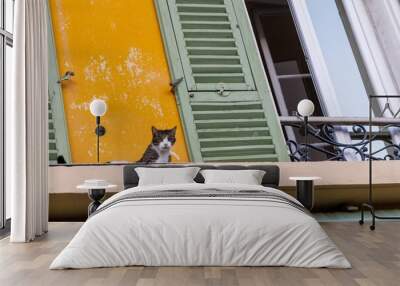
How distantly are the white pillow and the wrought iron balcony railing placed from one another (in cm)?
69

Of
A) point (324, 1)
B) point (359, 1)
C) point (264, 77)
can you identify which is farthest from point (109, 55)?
point (359, 1)

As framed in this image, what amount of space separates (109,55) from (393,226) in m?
3.37

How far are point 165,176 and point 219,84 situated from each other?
3.79 ft

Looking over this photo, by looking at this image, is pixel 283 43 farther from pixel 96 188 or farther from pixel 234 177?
pixel 96 188

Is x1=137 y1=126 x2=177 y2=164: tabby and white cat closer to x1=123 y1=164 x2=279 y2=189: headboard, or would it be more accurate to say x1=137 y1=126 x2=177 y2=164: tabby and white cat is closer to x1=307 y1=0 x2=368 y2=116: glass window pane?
x1=123 y1=164 x2=279 y2=189: headboard

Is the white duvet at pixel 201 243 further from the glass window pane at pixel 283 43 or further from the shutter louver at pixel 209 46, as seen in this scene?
the glass window pane at pixel 283 43

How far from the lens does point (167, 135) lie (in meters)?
5.42

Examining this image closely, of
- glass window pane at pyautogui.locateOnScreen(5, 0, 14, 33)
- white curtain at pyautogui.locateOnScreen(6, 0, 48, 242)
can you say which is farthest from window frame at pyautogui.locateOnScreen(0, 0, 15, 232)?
white curtain at pyautogui.locateOnScreen(6, 0, 48, 242)

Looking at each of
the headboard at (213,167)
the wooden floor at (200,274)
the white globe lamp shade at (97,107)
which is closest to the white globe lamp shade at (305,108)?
the headboard at (213,167)

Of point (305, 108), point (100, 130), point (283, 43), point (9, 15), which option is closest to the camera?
point (9, 15)

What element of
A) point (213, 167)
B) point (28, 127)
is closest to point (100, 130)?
point (28, 127)

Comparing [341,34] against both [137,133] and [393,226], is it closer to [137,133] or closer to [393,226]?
[393,226]

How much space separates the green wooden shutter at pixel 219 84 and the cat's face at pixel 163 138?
19 cm

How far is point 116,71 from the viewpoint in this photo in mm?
5469
